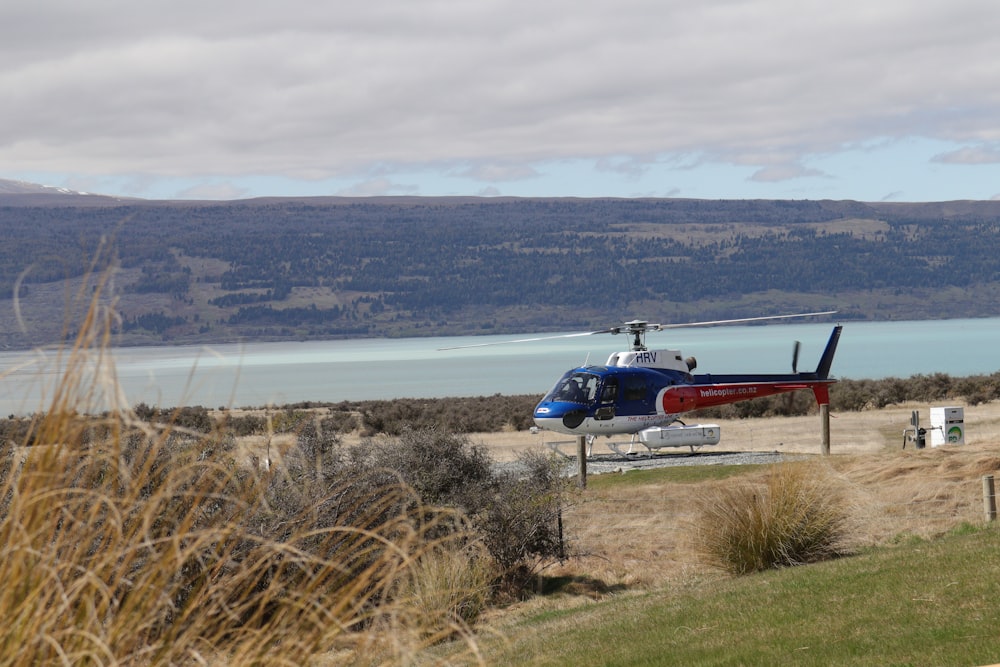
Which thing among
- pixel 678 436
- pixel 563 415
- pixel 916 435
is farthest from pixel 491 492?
pixel 678 436

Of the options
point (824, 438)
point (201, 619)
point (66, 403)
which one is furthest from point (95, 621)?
point (824, 438)

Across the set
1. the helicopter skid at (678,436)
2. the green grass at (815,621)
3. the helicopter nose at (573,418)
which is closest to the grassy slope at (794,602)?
the green grass at (815,621)

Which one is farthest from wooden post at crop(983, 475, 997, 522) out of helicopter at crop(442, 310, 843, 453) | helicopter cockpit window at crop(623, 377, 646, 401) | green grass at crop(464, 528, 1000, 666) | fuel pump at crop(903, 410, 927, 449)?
helicopter cockpit window at crop(623, 377, 646, 401)

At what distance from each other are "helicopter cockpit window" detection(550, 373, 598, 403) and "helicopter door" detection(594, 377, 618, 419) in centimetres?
21

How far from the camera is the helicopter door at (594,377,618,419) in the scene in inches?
1054

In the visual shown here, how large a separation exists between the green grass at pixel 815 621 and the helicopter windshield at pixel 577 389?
1481 cm

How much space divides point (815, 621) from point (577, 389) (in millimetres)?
17974

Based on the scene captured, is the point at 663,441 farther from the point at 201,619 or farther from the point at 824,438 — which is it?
the point at 201,619

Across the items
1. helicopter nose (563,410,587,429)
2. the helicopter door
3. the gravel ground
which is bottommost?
the gravel ground

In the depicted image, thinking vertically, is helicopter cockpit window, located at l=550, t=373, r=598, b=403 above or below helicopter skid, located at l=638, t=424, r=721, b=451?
above

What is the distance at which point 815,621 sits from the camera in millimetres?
8914

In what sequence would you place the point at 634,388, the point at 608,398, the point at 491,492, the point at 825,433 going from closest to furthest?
the point at 491,492, the point at 825,433, the point at 608,398, the point at 634,388

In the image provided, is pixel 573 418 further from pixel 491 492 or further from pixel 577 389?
pixel 491 492

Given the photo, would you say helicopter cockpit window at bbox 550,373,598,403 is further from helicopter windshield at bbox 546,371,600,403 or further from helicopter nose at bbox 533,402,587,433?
helicopter nose at bbox 533,402,587,433
